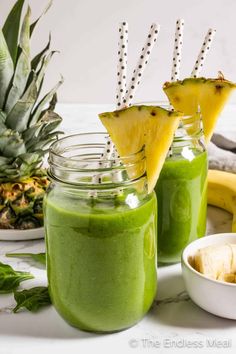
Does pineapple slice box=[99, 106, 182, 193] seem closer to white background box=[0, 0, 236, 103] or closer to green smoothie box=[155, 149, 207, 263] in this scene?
green smoothie box=[155, 149, 207, 263]

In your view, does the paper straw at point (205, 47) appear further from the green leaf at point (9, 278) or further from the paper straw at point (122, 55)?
the green leaf at point (9, 278)

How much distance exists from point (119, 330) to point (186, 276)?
0.12 m

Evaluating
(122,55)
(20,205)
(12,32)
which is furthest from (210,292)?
(12,32)

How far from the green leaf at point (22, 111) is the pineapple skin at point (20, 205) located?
11cm

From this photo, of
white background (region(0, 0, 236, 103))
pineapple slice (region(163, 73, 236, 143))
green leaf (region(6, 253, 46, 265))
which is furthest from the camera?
white background (region(0, 0, 236, 103))

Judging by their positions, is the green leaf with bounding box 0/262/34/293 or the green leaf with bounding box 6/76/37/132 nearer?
the green leaf with bounding box 0/262/34/293

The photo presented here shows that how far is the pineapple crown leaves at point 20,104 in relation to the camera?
1138mm

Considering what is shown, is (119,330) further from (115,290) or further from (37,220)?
(37,220)

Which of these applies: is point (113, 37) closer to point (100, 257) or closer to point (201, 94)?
point (201, 94)

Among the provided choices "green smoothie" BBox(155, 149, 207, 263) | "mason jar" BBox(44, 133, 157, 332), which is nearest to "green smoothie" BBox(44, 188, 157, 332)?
"mason jar" BBox(44, 133, 157, 332)

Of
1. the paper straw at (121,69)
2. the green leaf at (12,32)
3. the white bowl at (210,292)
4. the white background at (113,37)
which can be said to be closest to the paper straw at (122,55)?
the paper straw at (121,69)

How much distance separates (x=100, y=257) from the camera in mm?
842

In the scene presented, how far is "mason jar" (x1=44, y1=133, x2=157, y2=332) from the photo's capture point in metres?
0.84

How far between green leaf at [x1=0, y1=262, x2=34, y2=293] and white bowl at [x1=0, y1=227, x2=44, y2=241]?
0.16 metres
